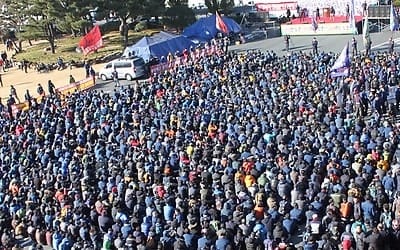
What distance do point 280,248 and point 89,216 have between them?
18.2ft

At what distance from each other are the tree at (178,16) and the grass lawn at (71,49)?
5.91 feet

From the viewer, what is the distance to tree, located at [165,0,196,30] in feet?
174

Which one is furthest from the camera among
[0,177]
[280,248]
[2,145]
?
[2,145]

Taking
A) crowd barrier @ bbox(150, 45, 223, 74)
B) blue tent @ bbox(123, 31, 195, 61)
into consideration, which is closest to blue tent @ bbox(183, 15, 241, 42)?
blue tent @ bbox(123, 31, 195, 61)

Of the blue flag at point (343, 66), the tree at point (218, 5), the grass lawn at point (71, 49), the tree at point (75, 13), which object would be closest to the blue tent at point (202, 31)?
the grass lawn at point (71, 49)

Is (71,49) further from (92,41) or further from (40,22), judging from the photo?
(92,41)

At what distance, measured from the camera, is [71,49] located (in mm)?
52250

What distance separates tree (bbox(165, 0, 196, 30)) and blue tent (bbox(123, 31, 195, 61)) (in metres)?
9.76

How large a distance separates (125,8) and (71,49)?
6.45 metres

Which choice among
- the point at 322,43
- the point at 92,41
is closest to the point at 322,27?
the point at 322,43

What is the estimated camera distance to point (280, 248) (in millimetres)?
12680

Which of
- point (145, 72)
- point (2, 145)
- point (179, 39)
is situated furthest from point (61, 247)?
point (179, 39)

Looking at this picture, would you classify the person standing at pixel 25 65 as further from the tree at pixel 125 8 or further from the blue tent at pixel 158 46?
the blue tent at pixel 158 46

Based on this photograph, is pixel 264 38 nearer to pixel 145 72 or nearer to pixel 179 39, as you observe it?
pixel 179 39
